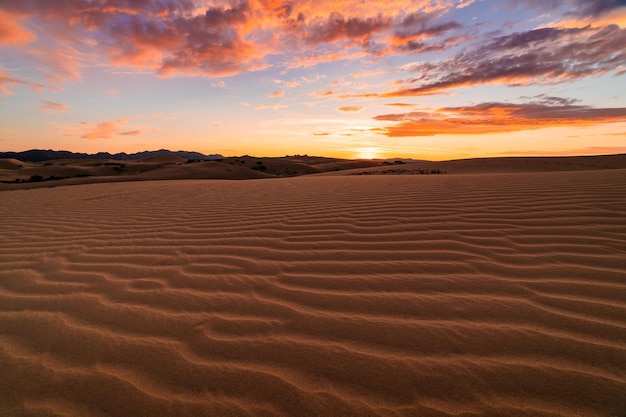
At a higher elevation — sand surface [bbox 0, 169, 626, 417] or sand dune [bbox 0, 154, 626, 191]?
sand dune [bbox 0, 154, 626, 191]

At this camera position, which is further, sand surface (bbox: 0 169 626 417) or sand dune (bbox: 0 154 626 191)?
sand dune (bbox: 0 154 626 191)

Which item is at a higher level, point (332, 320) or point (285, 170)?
point (285, 170)

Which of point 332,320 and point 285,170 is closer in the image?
point 332,320

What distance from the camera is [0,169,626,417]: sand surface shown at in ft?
4.48

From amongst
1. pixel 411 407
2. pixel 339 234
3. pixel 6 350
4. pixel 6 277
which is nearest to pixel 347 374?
pixel 411 407

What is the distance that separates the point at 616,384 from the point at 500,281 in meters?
0.93

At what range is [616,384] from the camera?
51.7 inches

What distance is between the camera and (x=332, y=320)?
188 centimetres

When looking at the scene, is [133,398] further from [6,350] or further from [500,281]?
[500,281]

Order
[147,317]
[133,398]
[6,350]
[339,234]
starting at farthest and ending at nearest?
[339,234]
[147,317]
[6,350]
[133,398]

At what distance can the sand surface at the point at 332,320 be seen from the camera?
136 cm

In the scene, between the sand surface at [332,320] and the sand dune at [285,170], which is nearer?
the sand surface at [332,320]

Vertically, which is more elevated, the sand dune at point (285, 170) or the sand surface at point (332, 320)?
the sand dune at point (285, 170)

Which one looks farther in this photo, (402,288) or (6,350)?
(402,288)
